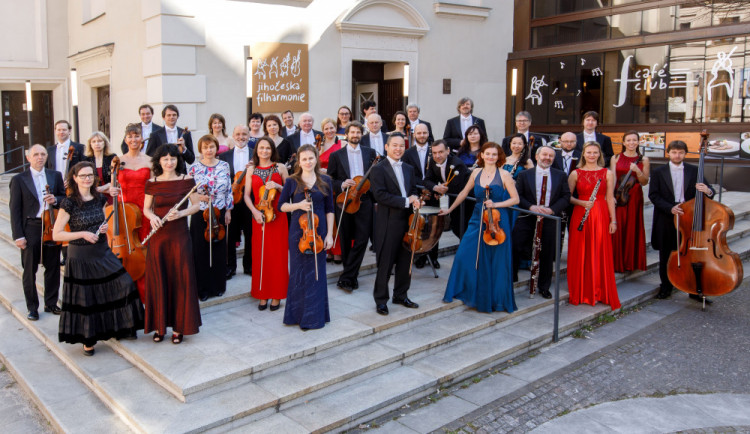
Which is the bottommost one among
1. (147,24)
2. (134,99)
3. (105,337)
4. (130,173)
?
Result: (105,337)

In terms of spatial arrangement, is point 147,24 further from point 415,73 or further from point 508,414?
point 508,414

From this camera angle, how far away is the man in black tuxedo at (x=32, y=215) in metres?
6.59

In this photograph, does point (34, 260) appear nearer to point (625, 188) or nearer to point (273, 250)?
point (273, 250)

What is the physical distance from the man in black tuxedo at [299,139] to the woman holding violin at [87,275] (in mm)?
3040

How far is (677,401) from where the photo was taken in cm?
551

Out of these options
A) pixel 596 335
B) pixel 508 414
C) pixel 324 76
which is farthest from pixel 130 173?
pixel 324 76

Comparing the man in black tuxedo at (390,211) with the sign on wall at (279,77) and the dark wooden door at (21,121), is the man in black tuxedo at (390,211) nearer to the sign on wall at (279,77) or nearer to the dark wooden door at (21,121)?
the sign on wall at (279,77)

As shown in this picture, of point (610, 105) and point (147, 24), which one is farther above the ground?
point (147, 24)

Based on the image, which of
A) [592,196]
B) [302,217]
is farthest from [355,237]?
[592,196]

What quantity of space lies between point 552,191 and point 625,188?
4.71ft

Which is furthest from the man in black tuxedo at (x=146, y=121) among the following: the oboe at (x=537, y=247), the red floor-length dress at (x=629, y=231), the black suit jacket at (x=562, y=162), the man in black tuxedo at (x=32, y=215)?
the red floor-length dress at (x=629, y=231)

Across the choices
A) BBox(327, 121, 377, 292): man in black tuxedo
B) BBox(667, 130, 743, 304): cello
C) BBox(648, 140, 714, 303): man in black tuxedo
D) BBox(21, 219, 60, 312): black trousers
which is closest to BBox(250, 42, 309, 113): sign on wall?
BBox(327, 121, 377, 292): man in black tuxedo

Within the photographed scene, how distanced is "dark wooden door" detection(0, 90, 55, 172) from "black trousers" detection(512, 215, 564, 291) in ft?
43.9

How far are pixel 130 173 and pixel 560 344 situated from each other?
16.3 ft
